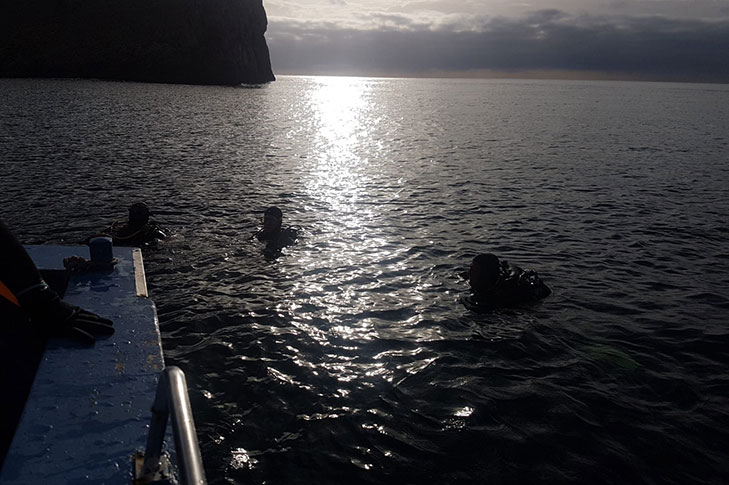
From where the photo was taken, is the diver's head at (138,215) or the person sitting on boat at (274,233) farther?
the person sitting on boat at (274,233)

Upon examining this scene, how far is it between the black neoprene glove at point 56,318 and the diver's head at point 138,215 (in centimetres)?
1021

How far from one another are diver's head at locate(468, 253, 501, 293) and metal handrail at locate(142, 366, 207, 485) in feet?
32.7

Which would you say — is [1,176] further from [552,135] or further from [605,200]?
[552,135]

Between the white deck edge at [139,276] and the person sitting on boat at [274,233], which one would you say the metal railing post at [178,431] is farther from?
the person sitting on boat at [274,233]

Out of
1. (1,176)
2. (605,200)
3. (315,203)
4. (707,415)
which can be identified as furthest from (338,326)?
(1,176)

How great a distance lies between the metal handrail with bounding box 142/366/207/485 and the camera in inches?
88.5

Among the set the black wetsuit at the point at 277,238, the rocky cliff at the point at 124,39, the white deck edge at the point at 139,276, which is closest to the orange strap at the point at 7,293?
the white deck edge at the point at 139,276

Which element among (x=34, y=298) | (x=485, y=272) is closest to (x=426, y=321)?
(x=485, y=272)

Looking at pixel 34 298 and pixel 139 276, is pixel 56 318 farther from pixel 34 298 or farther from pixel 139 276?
pixel 139 276

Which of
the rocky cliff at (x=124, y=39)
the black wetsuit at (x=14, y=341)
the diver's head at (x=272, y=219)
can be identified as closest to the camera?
the black wetsuit at (x=14, y=341)

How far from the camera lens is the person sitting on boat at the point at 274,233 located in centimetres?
1686

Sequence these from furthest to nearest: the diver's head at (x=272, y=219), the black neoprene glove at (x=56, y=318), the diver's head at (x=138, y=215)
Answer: the diver's head at (x=272, y=219) → the diver's head at (x=138, y=215) → the black neoprene glove at (x=56, y=318)

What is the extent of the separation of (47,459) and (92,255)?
5022 millimetres

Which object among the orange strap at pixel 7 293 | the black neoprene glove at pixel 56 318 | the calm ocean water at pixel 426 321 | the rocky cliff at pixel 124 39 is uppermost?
the rocky cliff at pixel 124 39
